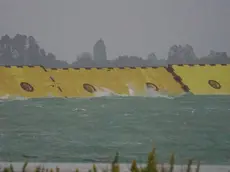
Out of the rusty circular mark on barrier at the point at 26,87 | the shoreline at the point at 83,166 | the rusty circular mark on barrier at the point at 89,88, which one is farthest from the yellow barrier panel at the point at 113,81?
the shoreline at the point at 83,166

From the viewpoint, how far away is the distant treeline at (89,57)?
1922mm

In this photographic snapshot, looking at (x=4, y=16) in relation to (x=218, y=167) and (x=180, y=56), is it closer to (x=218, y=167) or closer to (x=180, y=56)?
(x=180, y=56)

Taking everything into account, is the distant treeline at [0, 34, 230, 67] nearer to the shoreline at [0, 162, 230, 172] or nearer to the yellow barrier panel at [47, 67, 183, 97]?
the yellow barrier panel at [47, 67, 183, 97]

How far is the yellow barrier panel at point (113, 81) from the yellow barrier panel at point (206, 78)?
0.06 meters

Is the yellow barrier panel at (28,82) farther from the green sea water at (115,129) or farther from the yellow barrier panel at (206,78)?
the yellow barrier panel at (206,78)

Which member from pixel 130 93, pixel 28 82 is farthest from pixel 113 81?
pixel 28 82

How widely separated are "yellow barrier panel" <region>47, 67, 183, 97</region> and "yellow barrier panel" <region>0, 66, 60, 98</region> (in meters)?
0.04

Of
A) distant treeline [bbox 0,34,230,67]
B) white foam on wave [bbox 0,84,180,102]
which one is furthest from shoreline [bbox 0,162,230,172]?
distant treeline [bbox 0,34,230,67]

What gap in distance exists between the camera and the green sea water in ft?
6.29

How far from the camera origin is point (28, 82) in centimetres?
197

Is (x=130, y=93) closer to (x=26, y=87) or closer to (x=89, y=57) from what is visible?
(x=89, y=57)

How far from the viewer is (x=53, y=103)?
1948 millimetres

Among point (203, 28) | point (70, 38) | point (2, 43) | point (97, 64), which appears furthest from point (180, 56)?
point (2, 43)

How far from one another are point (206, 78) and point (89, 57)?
59 cm
